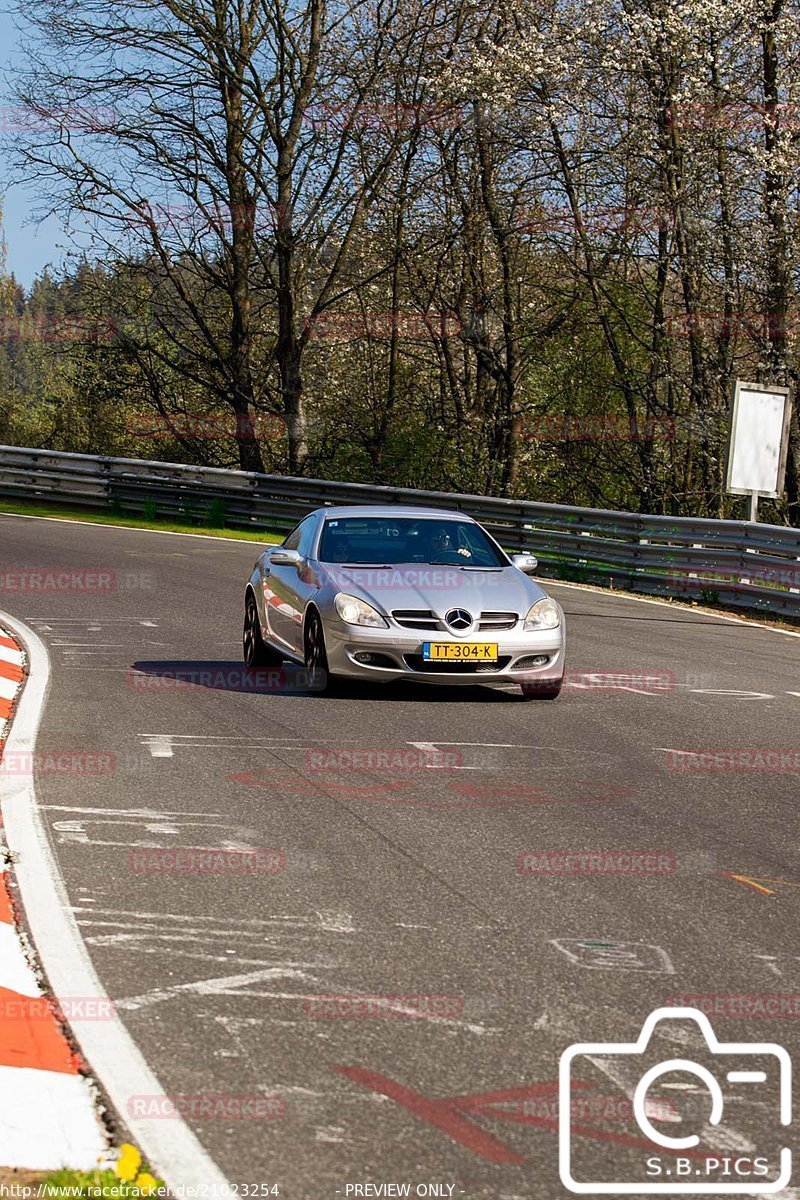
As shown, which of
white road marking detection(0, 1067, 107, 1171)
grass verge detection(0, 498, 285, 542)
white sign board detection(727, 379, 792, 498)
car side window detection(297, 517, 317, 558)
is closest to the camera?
white road marking detection(0, 1067, 107, 1171)

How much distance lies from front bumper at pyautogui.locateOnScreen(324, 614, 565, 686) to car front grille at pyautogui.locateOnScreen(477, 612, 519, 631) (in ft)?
0.19

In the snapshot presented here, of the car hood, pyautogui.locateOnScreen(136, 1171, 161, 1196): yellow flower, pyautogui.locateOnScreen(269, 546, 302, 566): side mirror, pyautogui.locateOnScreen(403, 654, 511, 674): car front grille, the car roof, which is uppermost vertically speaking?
the car roof

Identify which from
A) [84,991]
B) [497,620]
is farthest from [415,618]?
[84,991]

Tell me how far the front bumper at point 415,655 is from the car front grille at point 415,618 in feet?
0.19

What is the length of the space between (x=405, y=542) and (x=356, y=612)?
1.45 meters

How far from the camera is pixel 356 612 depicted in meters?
11.1

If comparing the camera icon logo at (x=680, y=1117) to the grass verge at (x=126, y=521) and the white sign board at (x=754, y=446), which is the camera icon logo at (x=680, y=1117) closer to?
the white sign board at (x=754, y=446)

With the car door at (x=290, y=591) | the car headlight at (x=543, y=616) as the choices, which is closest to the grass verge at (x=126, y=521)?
the car door at (x=290, y=591)

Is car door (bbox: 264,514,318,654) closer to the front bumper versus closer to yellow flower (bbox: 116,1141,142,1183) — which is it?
the front bumper

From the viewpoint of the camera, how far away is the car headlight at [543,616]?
11.3 meters

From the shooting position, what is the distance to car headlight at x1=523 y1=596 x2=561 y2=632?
11.3 m

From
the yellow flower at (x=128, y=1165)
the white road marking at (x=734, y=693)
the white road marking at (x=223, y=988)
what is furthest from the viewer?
the white road marking at (x=734, y=693)

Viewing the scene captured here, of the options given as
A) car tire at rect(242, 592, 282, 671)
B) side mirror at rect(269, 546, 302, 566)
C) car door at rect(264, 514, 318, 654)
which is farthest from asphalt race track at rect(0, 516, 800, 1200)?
side mirror at rect(269, 546, 302, 566)

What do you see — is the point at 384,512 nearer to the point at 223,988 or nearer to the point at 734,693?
the point at 734,693
